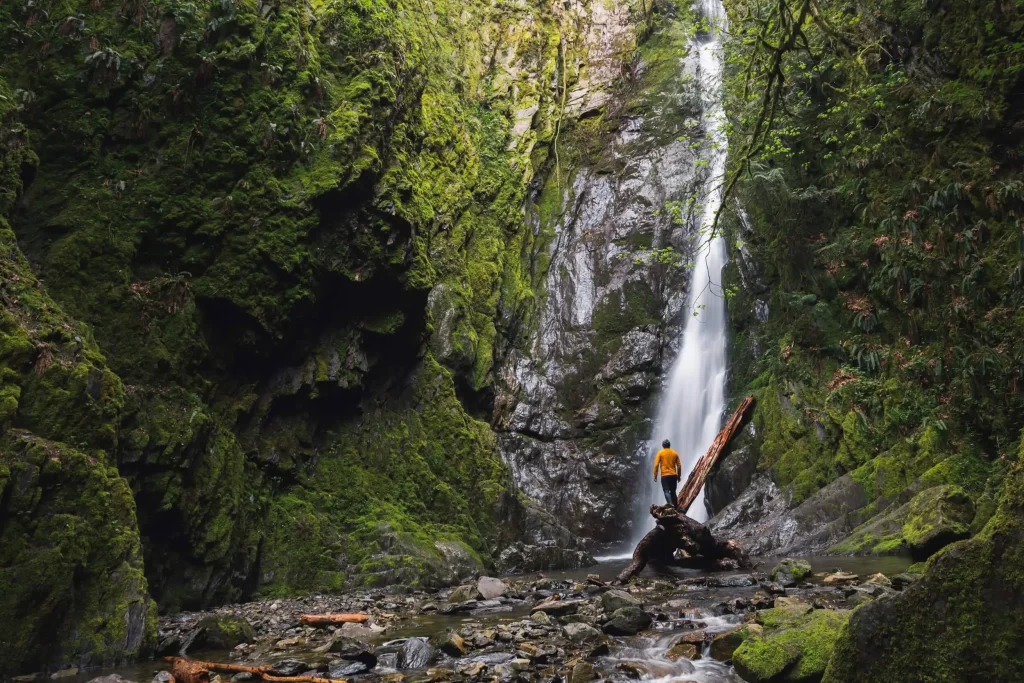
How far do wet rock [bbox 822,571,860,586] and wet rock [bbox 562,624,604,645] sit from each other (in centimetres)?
347

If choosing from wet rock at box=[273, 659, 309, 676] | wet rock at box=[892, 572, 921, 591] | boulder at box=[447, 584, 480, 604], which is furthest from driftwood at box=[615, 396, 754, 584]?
wet rock at box=[273, 659, 309, 676]

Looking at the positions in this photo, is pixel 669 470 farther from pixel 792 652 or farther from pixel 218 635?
pixel 218 635

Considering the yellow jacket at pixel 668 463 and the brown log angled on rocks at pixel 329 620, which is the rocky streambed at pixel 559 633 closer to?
the brown log angled on rocks at pixel 329 620

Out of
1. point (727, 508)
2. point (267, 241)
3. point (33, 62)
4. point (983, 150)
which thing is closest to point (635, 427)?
point (727, 508)

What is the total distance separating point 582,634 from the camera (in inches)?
231

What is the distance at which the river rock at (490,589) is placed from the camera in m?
8.90

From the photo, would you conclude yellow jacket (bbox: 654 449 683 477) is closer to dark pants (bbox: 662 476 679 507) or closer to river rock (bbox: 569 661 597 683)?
dark pants (bbox: 662 476 679 507)

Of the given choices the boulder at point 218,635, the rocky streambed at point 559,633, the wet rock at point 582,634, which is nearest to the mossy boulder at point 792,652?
the rocky streambed at point 559,633

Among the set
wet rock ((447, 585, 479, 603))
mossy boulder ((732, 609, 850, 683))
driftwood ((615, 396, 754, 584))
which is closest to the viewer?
mossy boulder ((732, 609, 850, 683))

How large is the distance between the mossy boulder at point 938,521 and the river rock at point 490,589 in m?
5.56

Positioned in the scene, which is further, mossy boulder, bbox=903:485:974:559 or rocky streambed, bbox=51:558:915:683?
mossy boulder, bbox=903:485:974:559

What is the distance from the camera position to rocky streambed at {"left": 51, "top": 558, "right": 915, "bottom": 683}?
15.6 ft

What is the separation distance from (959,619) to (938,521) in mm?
7069

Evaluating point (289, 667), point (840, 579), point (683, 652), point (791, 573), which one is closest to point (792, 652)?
point (683, 652)
